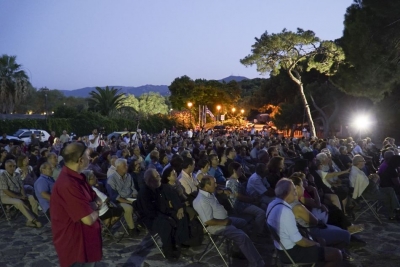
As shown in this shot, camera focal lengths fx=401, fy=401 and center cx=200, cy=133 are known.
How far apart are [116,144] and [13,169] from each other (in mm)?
6854

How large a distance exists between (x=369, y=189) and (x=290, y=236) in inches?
151

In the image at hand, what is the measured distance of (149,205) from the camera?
546 centimetres

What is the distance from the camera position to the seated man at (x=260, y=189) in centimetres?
649

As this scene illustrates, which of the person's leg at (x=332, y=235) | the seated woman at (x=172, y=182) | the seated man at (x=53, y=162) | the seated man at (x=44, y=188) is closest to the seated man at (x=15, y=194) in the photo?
the seated man at (x=53, y=162)

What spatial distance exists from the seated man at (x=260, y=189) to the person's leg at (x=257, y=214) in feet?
1.12

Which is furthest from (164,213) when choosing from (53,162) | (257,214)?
(53,162)

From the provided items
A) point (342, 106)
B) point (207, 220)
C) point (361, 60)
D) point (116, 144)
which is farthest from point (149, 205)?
point (342, 106)

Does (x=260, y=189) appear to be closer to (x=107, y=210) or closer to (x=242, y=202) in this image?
(x=242, y=202)

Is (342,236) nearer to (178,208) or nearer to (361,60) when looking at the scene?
(178,208)

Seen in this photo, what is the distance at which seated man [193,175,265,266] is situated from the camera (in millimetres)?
4848

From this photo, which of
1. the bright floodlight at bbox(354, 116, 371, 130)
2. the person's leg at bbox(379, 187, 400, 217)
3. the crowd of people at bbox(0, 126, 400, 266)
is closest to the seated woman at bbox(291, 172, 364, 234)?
the crowd of people at bbox(0, 126, 400, 266)

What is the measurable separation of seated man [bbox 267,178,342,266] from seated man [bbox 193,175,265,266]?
0.82 m

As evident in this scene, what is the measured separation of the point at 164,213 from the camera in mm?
5488

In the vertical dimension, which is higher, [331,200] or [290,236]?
[290,236]
